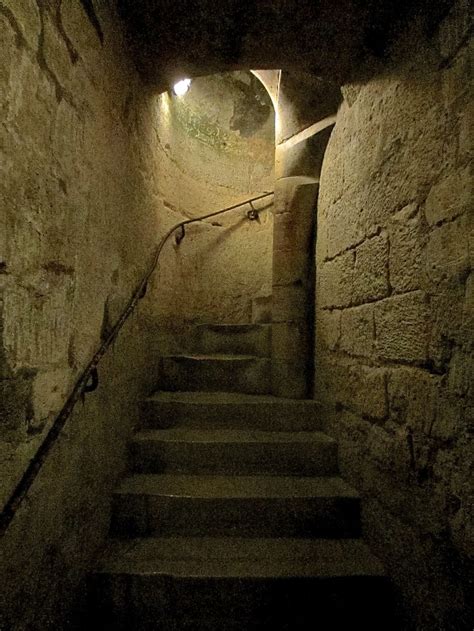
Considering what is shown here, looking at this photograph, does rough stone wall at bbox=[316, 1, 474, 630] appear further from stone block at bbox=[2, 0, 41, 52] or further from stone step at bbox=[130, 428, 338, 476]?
stone block at bbox=[2, 0, 41, 52]

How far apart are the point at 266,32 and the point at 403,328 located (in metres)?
1.33

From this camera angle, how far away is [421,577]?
1132mm

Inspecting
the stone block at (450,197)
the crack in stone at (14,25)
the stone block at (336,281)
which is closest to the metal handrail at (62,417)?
the crack in stone at (14,25)

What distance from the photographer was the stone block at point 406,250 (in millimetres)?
1202

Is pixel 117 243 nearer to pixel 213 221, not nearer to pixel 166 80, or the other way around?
pixel 166 80

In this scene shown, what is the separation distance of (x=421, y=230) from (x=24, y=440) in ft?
4.41

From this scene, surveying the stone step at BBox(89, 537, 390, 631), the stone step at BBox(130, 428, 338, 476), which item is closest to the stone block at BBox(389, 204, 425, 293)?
the stone step at BBox(130, 428, 338, 476)

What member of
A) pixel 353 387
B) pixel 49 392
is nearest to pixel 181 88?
pixel 353 387

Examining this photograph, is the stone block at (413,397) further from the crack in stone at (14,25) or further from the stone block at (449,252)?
the crack in stone at (14,25)

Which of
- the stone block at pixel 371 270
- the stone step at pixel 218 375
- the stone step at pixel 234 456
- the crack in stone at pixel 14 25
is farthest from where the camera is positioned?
the stone step at pixel 218 375

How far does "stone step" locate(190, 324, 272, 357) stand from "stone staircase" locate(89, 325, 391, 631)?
1.54 ft

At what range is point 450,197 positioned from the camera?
1055 millimetres

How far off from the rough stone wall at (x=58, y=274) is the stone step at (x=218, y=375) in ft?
2.42

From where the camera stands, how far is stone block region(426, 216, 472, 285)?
0.99 metres
